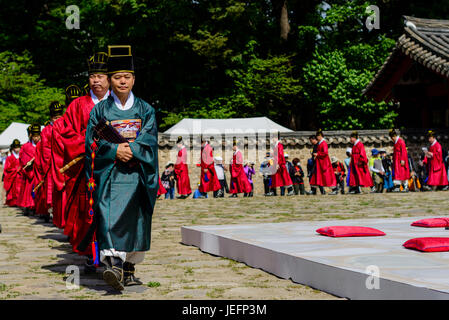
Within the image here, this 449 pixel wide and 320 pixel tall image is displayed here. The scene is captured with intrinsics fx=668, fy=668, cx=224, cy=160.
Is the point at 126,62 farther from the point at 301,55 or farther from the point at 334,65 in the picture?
the point at 301,55

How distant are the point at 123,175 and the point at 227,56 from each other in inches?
1052

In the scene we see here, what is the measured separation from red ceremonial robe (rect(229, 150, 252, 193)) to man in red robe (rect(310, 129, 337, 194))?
2.66m

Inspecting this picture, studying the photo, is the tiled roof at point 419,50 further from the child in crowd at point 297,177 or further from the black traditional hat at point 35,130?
the black traditional hat at point 35,130

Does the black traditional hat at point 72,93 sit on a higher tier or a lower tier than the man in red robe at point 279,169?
higher

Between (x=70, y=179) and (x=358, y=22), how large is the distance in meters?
28.6

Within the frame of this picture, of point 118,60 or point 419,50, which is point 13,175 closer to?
point 419,50

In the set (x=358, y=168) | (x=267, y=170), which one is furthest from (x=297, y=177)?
(x=358, y=168)

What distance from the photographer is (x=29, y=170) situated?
15.8m

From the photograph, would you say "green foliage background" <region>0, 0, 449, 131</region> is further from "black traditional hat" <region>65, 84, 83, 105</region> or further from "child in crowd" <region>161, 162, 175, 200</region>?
"black traditional hat" <region>65, 84, 83, 105</region>

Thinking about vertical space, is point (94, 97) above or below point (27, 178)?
above

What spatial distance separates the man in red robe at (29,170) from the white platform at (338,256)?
7656mm

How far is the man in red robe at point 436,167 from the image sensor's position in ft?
70.3

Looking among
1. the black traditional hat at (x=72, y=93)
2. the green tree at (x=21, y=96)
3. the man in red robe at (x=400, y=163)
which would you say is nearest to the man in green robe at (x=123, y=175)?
the black traditional hat at (x=72, y=93)

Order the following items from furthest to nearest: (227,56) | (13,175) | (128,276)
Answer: (227,56), (13,175), (128,276)
